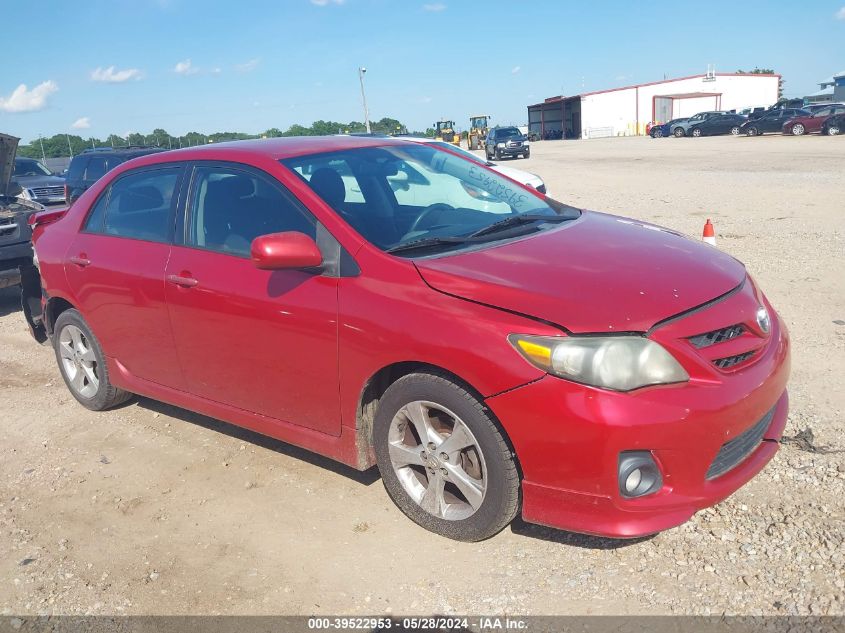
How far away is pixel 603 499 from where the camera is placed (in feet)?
9.04

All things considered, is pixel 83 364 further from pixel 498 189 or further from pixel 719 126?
pixel 719 126

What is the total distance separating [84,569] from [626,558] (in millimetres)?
2462

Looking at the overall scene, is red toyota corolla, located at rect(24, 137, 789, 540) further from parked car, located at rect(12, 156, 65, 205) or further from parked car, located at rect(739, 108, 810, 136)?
parked car, located at rect(739, 108, 810, 136)

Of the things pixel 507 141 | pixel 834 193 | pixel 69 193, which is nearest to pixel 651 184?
pixel 834 193

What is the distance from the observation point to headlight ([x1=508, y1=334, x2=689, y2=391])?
2689mm

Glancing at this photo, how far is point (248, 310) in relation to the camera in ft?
12.0

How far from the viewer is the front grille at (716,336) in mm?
2822

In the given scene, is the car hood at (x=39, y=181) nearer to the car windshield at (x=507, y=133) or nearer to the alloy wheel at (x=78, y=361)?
the alloy wheel at (x=78, y=361)

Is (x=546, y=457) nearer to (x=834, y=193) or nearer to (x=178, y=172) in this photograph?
(x=178, y=172)

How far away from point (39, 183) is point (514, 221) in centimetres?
1596

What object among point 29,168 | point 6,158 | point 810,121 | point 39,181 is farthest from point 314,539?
point 810,121

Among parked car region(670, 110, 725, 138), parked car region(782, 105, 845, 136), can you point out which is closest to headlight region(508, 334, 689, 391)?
parked car region(782, 105, 845, 136)

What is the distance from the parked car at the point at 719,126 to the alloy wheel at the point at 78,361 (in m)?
44.4

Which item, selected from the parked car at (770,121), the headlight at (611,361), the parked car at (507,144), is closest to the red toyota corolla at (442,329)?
the headlight at (611,361)
